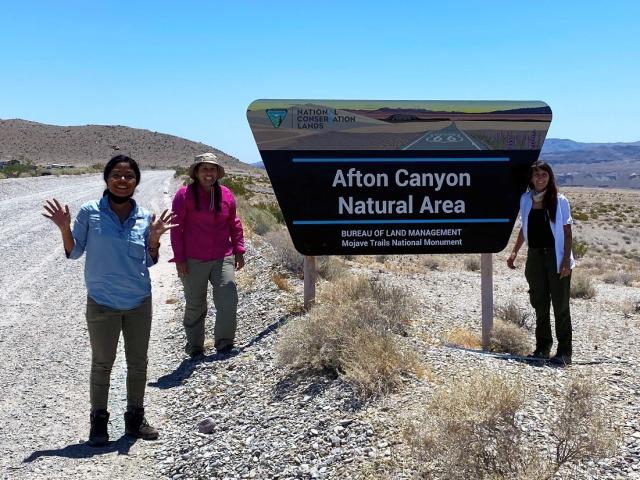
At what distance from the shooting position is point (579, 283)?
39.5 feet

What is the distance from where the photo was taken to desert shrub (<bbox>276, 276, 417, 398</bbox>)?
202 inches

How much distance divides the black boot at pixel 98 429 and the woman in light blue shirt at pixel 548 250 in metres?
4.12

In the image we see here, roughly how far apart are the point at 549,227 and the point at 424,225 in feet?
4.48

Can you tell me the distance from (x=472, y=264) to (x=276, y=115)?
28.7ft

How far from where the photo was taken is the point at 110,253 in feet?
15.8

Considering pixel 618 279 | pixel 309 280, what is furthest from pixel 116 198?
pixel 618 279

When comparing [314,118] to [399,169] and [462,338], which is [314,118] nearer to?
[399,169]

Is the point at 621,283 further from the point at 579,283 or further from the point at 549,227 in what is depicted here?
the point at 549,227

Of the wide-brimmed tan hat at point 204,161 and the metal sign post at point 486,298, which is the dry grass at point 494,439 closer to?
the metal sign post at point 486,298

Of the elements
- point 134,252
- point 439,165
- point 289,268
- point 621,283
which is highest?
point 439,165

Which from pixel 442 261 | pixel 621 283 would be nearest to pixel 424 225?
pixel 442 261

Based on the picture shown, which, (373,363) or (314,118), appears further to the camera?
(314,118)

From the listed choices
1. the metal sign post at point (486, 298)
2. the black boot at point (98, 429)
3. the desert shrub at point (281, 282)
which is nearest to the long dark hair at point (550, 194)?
the metal sign post at point (486, 298)

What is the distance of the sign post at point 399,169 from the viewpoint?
7156mm
